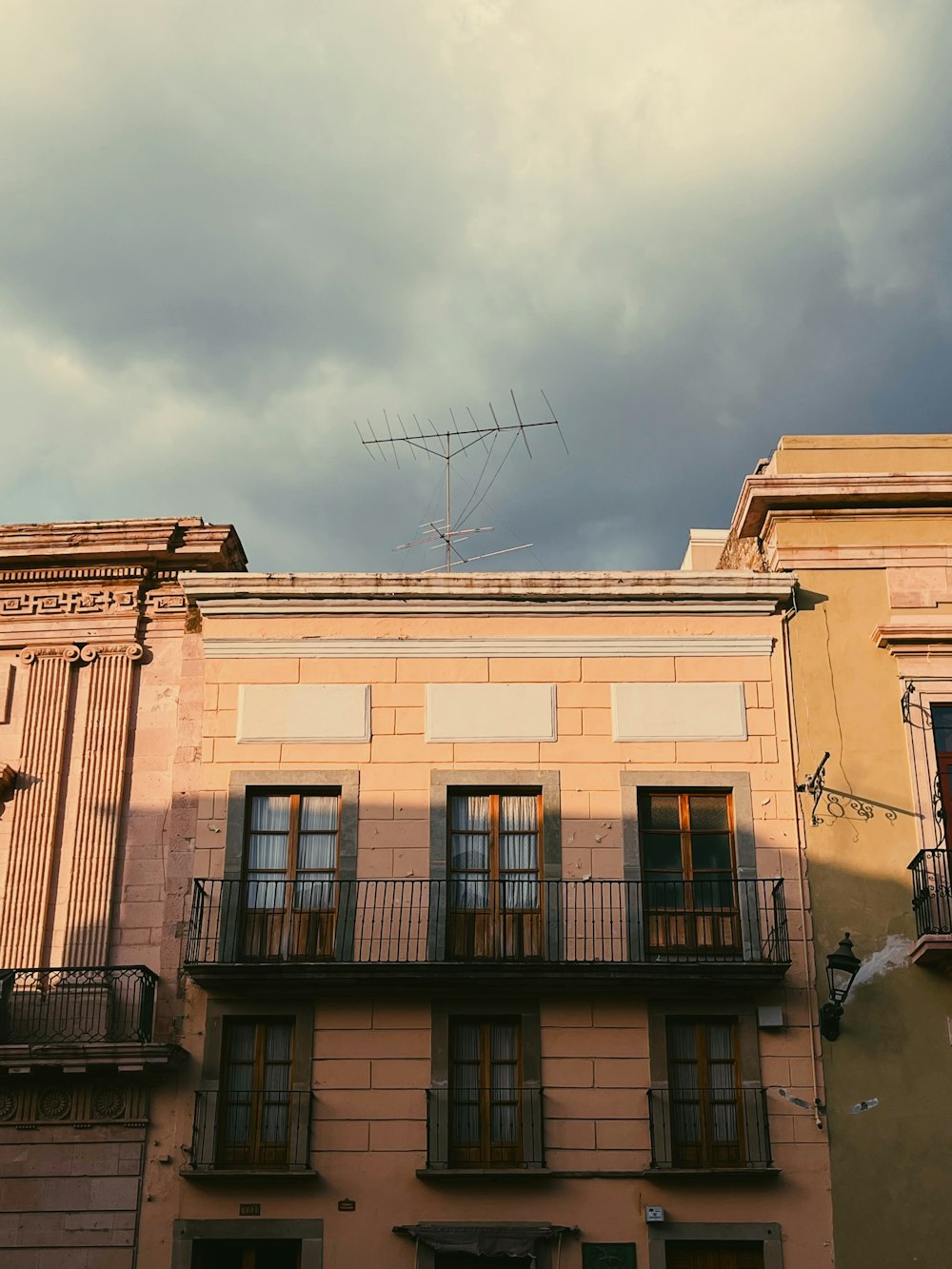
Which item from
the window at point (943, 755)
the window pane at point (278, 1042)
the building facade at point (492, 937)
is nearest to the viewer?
the building facade at point (492, 937)

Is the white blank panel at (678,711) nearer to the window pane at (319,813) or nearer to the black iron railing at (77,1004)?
the window pane at (319,813)

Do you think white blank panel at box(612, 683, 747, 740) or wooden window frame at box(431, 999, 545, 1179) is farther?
white blank panel at box(612, 683, 747, 740)

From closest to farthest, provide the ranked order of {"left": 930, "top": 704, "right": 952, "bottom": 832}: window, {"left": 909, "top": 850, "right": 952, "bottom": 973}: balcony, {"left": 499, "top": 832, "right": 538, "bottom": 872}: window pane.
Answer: {"left": 909, "top": 850, "right": 952, "bottom": 973}: balcony, {"left": 499, "top": 832, "right": 538, "bottom": 872}: window pane, {"left": 930, "top": 704, "right": 952, "bottom": 832}: window

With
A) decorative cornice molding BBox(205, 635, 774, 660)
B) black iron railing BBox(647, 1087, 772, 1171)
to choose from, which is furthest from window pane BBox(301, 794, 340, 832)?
black iron railing BBox(647, 1087, 772, 1171)

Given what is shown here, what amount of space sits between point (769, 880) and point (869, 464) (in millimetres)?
5847

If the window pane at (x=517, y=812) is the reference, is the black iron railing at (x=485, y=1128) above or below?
below

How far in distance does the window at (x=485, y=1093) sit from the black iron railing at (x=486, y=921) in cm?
86

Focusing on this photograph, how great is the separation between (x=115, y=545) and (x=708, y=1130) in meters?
10.0

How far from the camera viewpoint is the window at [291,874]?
17609 mm

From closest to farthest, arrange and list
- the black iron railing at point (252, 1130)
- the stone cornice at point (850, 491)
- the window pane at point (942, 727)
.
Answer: the black iron railing at point (252, 1130) → the window pane at point (942, 727) → the stone cornice at point (850, 491)

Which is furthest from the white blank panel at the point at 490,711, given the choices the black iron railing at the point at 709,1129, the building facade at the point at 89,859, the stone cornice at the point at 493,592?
the black iron railing at the point at 709,1129

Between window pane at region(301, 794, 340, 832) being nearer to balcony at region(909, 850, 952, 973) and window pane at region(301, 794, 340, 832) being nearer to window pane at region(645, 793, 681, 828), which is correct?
window pane at region(645, 793, 681, 828)

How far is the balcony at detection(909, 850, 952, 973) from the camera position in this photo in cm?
1703

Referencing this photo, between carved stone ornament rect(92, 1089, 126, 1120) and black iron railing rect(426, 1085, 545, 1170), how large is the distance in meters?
3.38
